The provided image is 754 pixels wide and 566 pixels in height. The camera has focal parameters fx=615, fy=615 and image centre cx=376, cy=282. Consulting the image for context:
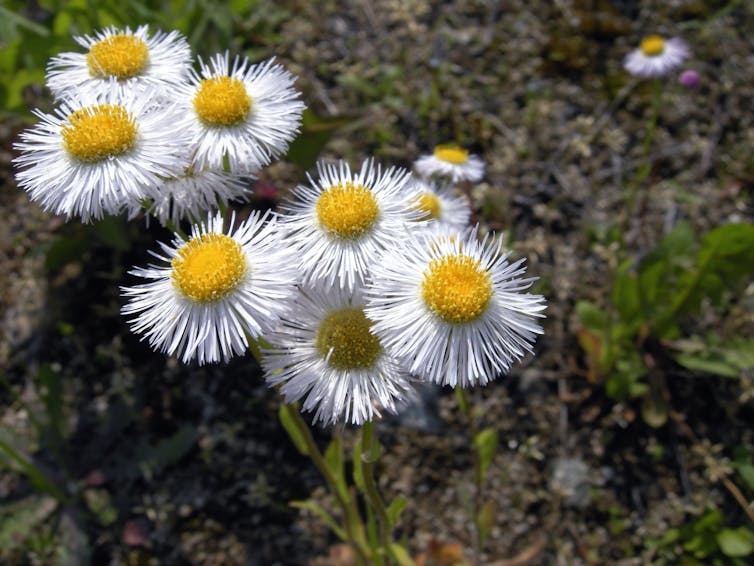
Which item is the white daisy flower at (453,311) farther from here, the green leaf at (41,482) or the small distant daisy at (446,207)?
the green leaf at (41,482)

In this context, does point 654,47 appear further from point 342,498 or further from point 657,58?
point 342,498

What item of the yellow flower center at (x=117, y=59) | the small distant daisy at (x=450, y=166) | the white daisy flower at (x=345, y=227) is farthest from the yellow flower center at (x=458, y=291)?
the yellow flower center at (x=117, y=59)

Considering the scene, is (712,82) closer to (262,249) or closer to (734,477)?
(734,477)

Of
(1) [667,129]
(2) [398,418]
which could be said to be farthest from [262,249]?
(1) [667,129]

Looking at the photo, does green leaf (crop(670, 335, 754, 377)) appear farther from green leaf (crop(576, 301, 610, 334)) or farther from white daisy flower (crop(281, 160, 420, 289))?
white daisy flower (crop(281, 160, 420, 289))

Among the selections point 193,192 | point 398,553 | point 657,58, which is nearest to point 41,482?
point 398,553

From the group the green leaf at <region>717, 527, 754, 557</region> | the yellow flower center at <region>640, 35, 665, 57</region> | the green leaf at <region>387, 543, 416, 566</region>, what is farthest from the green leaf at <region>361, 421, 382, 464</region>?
the yellow flower center at <region>640, 35, 665, 57</region>
